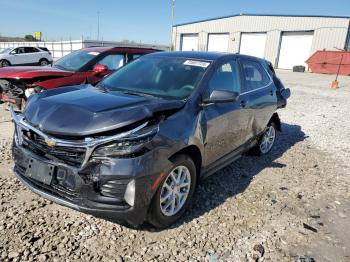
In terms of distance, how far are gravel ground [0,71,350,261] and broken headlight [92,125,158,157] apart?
0.93 metres

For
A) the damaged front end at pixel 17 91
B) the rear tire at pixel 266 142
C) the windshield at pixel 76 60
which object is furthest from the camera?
the windshield at pixel 76 60

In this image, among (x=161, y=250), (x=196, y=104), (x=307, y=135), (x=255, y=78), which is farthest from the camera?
(x=307, y=135)

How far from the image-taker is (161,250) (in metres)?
2.91

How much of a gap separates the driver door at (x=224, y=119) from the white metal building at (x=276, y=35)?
29.8 meters

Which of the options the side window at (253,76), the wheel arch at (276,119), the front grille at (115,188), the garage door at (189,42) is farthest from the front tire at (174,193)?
the garage door at (189,42)

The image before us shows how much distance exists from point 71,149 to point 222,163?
2060 millimetres

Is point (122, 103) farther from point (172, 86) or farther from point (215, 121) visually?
point (215, 121)

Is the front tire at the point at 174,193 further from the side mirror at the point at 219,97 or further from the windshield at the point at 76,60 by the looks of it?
the windshield at the point at 76,60

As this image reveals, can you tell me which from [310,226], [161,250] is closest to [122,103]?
[161,250]

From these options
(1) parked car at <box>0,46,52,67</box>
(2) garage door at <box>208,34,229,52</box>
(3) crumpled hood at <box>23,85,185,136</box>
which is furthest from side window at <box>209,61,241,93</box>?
(2) garage door at <box>208,34,229,52</box>

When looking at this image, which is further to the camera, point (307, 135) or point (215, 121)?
point (307, 135)

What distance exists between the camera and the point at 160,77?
390cm

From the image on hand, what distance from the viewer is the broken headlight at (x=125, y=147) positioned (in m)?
2.60

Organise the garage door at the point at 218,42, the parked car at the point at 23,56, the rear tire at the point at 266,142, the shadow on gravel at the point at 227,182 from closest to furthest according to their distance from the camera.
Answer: the shadow on gravel at the point at 227,182 < the rear tire at the point at 266,142 < the parked car at the point at 23,56 < the garage door at the point at 218,42
